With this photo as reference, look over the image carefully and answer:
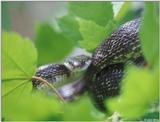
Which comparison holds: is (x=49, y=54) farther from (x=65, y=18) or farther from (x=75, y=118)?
(x=75, y=118)

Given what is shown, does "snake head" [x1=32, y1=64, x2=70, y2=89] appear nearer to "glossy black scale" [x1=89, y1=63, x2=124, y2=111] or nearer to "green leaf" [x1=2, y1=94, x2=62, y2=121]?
"glossy black scale" [x1=89, y1=63, x2=124, y2=111]

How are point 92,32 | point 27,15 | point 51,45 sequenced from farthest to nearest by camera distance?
point 27,15 < point 51,45 < point 92,32

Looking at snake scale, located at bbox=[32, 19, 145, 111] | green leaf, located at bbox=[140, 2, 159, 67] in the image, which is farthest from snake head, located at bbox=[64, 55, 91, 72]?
green leaf, located at bbox=[140, 2, 159, 67]

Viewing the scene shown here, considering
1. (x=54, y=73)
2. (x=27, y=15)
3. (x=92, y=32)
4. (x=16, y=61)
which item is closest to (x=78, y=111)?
(x=16, y=61)

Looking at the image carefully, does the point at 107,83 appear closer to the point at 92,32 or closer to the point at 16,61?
the point at 92,32

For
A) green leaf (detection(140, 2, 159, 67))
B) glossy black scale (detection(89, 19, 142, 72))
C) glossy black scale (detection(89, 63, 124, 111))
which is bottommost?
glossy black scale (detection(89, 63, 124, 111))

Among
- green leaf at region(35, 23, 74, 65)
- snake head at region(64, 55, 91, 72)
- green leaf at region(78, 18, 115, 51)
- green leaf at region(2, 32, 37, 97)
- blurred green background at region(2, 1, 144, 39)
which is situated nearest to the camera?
green leaf at region(2, 32, 37, 97)
